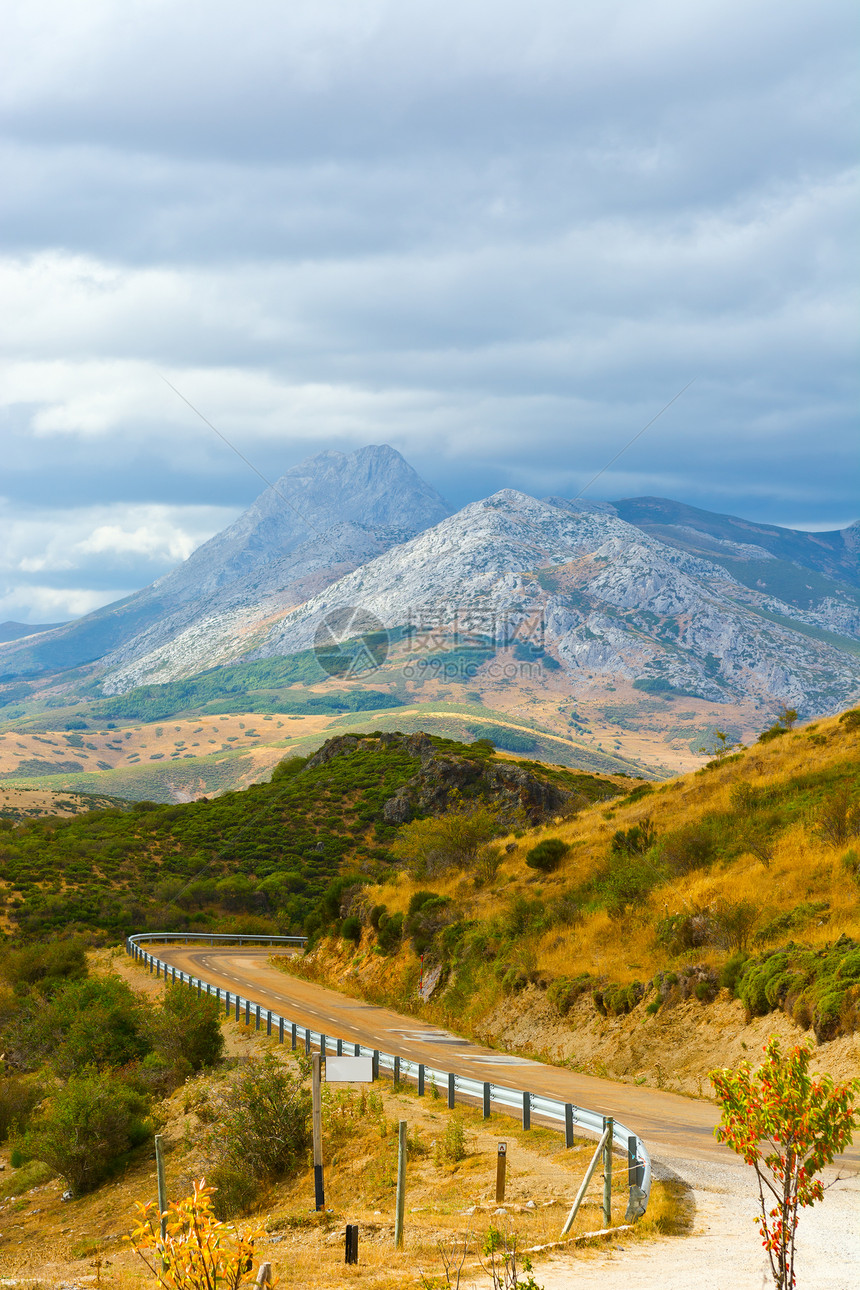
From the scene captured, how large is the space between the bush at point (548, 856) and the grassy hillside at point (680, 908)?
237mm

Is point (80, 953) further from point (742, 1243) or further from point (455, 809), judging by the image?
point (742, 1243)

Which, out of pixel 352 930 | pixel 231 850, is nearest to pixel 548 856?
pixel 352 930

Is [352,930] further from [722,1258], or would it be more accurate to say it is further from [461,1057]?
[722,1258]

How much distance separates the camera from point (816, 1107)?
6.05 m

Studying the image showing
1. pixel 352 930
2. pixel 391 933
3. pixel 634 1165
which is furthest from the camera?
pixel 352 930

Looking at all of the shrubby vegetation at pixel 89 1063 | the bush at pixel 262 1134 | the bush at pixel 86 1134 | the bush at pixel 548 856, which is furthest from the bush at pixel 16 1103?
the bush at pixel 548 856

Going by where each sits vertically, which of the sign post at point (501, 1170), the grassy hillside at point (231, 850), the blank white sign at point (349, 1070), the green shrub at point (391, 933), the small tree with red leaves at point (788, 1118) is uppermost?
the small tree with red leaves at point (788, 1118)

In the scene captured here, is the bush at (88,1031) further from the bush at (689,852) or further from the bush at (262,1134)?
the bush at (689,852)

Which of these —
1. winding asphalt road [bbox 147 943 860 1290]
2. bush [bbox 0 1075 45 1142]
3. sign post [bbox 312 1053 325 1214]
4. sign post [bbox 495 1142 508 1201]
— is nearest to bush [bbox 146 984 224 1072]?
winding asphalt road [bbox 147 943 860 1290]

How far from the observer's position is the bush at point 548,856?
37.5 m

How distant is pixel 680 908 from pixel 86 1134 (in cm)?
1763

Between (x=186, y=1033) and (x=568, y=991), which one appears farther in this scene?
(x=186, y=1033)

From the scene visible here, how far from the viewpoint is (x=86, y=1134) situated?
22234 mm

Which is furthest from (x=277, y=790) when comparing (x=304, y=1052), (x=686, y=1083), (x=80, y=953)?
(x=686, y=1083)
